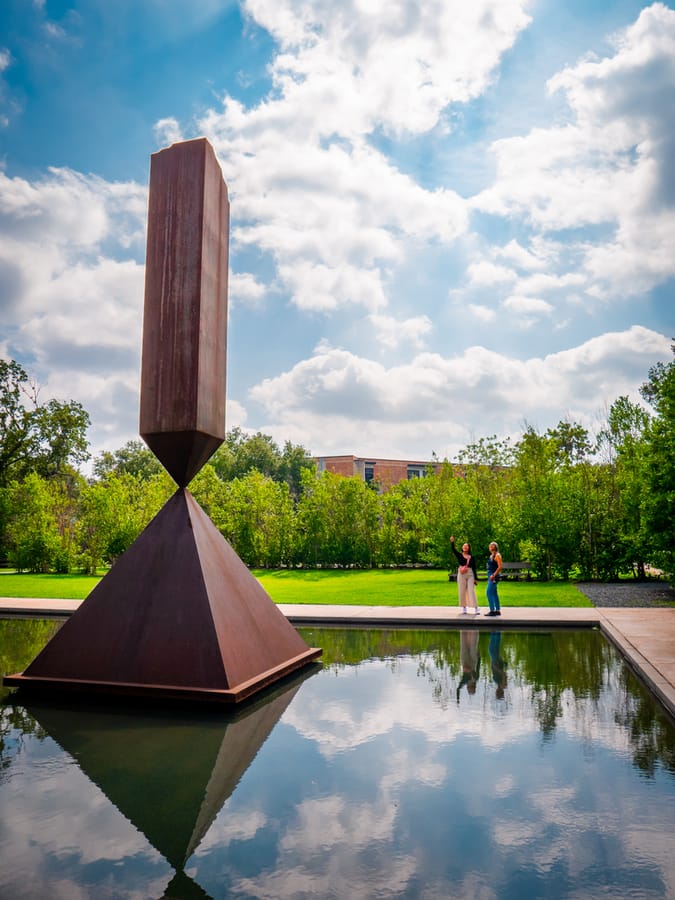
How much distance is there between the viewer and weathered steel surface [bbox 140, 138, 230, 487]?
7.66 metres

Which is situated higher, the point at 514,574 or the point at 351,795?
the point at 351,795

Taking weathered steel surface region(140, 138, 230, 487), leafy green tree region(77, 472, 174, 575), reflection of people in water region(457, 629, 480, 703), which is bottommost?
reflection of people in water region(457, 629, 480, 703)

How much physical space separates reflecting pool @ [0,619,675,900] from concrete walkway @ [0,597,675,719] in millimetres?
1443

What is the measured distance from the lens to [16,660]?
896 cm

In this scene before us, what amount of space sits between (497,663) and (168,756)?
15.9 ft

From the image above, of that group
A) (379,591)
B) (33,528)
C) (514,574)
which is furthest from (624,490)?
(33,528)

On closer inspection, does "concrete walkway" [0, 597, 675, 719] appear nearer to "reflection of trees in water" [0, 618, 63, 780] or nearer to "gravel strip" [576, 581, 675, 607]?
"reflection of trees in water" [0, 618, 63, 780]

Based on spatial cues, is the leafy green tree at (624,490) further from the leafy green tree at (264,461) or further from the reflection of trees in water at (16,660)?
the leafy green tree at (264,461)

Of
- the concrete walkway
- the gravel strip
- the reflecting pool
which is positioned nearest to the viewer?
the reflecting pool

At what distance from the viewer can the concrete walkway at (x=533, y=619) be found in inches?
341

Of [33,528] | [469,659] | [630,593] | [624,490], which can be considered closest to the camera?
[469,659]

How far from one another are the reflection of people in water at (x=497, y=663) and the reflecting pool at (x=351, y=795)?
159mm

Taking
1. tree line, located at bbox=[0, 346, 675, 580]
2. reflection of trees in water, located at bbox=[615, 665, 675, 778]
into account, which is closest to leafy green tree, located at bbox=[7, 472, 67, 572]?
tree line, located at bbox=[0, 346, 675, 580]

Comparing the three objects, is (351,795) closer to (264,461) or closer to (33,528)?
(33,528)
